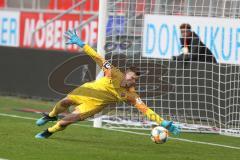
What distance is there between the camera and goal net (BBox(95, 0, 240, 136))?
16328 mm

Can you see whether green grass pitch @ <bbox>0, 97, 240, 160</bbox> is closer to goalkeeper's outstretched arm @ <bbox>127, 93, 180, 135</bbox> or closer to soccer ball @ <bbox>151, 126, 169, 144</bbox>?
soccer ball @ <bbox>151, 126, 169, 144</bbox>

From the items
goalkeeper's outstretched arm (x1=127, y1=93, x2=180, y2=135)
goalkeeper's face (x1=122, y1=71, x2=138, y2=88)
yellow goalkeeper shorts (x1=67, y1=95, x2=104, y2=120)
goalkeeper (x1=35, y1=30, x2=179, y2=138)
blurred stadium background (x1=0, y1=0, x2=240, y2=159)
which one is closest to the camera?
goalkeeper's outstretched arm (x1=127, y1=93, x2=180, y2=135)

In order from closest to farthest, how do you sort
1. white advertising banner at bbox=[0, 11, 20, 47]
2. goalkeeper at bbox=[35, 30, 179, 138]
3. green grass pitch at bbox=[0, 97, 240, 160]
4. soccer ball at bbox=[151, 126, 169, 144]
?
green grass pitch at bbox=[0, 97, 240, 160], soccer ball at bbox=[151, 126, 169, 144], goalkeeper at bbox=[35, 30, 179, 138], white advertising banner at bbox=[0, 11, 20, 47]

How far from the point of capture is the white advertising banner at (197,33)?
1631 cm

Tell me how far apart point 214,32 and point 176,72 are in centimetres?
116

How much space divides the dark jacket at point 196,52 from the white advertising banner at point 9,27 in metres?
11.3

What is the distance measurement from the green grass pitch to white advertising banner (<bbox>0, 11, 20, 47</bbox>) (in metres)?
11.2

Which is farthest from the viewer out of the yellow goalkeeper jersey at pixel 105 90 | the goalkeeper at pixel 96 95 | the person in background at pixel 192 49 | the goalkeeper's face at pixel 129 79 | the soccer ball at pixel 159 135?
the person in background at pixel 192 49

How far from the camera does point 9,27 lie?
27422 millimetres

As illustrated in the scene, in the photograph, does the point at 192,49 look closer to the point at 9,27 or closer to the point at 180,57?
the point at 180,57

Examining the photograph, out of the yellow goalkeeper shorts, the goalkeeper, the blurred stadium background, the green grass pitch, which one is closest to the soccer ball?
the green grass pitch

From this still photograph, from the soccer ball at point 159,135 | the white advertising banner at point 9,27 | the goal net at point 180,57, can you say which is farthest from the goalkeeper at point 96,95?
the white advertising banner at point 9,27

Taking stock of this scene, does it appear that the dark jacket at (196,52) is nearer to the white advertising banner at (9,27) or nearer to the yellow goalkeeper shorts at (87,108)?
the yellow goalkeeper shorts at (87,108)

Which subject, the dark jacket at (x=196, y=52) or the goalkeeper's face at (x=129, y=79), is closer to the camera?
the goalkeeper's face at (x=129, y=79)
